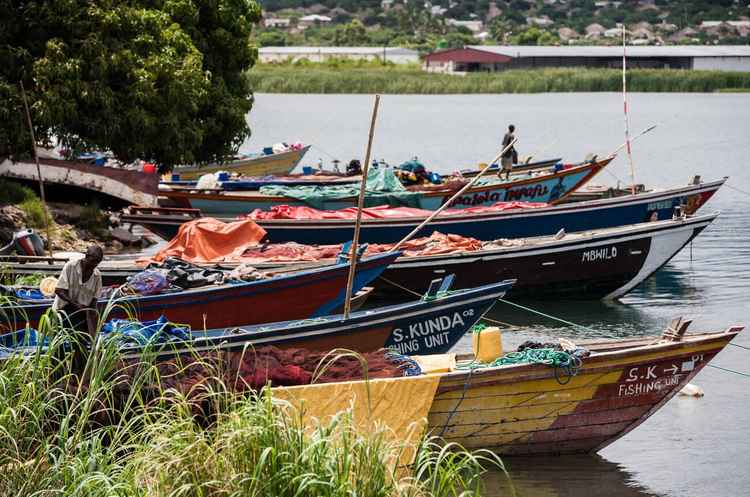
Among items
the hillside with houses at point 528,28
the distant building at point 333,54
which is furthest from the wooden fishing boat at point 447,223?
the hillside with houses at point 528,28

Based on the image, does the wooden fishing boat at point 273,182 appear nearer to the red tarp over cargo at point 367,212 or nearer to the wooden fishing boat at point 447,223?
the wooden fishing boat at point 447,223

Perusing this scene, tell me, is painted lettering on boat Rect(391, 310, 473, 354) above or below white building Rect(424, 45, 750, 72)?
above

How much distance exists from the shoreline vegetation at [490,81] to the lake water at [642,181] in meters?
0.97

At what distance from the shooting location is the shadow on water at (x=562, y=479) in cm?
1104

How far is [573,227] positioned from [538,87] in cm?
6704

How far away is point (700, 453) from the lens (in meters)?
12.2

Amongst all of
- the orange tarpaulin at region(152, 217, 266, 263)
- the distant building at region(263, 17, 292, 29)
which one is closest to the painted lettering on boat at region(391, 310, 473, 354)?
the orange tarpaulin at region(152, 217, 266, 263)

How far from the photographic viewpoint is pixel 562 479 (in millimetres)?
11242

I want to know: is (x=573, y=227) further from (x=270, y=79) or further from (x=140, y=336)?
(x=270, y=79)

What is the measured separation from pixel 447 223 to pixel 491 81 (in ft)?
220

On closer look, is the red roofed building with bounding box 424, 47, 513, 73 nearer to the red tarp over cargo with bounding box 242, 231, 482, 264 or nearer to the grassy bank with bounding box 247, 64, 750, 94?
the grassy bank with bounding box 247, 64, 750, 94

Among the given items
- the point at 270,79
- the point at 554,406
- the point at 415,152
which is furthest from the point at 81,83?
the point at 270,79

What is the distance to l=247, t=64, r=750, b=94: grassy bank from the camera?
79.0 meters

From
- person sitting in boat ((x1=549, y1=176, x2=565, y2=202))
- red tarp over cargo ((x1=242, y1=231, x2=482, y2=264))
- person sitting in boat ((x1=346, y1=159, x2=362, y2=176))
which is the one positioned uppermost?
red tarp over cargo ((x1=242, y1=231, x2=482, y2=264))
